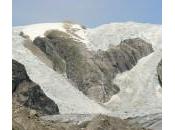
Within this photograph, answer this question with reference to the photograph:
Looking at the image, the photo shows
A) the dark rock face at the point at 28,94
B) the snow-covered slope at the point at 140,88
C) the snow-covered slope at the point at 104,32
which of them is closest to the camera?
the dark rock face at the point at 28,94

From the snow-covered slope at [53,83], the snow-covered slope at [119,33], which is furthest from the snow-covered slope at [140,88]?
the snow-covered slope at [53,83]

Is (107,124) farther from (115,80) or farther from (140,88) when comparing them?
(115,80)

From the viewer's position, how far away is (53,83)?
7.29 metres

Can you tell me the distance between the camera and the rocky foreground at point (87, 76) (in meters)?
6.50

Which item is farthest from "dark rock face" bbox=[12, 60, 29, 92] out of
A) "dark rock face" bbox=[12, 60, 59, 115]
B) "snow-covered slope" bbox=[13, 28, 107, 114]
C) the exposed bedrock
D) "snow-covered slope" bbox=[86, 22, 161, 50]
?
"snow-covered slope" bbox=[86, 22, 161, 50]

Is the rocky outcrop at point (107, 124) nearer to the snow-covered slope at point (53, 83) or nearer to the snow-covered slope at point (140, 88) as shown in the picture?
the snow-covered slope at point (53, 83)

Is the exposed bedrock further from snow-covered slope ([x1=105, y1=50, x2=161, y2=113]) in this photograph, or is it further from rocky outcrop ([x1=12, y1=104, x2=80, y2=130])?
rocky outcrop ([x1=12, y1=104, x2=80, y2=130])

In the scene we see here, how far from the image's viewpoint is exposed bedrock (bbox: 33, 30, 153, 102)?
748 cm

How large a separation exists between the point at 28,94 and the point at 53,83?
502 mm

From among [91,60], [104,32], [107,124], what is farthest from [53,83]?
[107,124]

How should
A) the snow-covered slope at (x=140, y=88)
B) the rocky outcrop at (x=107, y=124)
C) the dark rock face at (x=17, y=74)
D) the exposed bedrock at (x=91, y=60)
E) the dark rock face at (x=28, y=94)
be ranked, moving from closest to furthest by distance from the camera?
the rocky outcrop at (x=107, y=124), the dark rock face at (x=28, y=94), the dark rock face at (x=17, y=74), the snow-covered slope at (x=140, y=88), the exposed bedrock at (x=91, y=60)
